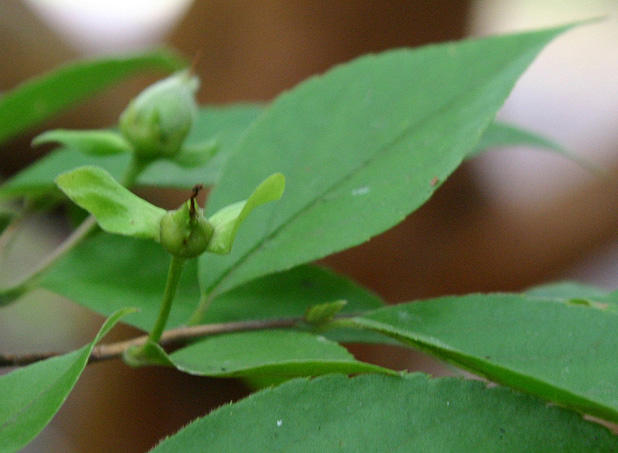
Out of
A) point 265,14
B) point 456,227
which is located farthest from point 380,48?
point 456,227

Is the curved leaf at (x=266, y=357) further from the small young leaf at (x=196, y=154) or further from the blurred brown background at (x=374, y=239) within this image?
the blurred brown background at (x=374, y=239)

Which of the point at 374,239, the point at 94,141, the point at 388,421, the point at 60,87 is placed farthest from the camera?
the point at 374,239

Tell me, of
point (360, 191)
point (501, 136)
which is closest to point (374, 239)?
point (501, 136)

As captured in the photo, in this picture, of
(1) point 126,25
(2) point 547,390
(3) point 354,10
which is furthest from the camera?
(1) point 126,25

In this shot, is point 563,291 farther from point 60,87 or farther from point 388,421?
point 60,87

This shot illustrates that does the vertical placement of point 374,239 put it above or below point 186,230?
below

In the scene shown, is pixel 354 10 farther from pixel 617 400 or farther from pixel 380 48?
pixel 617 400

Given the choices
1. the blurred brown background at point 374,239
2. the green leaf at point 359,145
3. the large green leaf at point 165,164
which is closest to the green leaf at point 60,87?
the large green leaf at point 165,164
